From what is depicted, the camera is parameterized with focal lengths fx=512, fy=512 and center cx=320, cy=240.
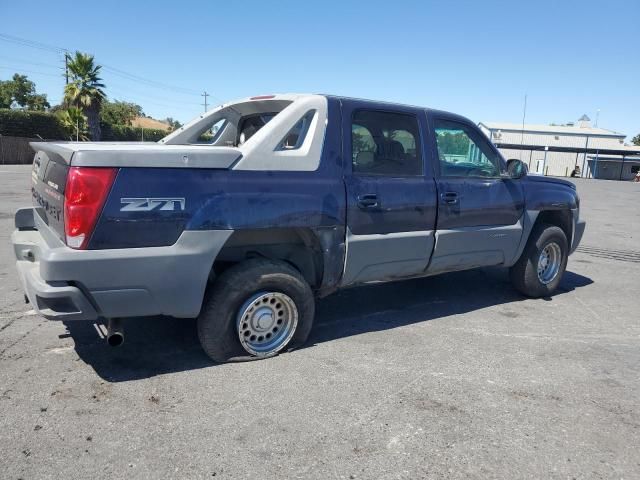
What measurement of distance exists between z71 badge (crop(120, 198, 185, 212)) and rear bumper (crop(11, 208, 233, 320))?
0.65ft

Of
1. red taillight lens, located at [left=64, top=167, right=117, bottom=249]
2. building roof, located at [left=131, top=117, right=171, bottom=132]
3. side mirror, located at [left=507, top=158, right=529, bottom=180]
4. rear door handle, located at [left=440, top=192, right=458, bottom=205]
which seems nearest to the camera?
red taillight lens, located at [left=64, top=167, right=117, bottom=249]

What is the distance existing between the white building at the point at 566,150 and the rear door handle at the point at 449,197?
1940 inches

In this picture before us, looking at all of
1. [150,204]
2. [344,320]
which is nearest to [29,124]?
[344,320]

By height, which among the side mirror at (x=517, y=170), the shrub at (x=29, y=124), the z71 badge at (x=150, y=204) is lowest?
the z71 badge at (x=150, y=204)

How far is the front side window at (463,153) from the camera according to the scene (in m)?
4.76

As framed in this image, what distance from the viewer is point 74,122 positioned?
38.9 m

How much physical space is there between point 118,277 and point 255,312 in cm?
102

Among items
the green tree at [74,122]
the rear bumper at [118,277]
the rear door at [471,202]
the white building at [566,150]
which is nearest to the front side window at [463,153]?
the rear door at [471,202]

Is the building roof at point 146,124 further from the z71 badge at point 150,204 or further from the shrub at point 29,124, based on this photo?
the z71 badge at point 150,204

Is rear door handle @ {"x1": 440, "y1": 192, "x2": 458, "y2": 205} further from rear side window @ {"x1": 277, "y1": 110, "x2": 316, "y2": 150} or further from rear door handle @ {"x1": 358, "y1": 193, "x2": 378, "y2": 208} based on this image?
rear side window @ {"x1": 277, "y1": 110, "x2": 316, "y2": 150}

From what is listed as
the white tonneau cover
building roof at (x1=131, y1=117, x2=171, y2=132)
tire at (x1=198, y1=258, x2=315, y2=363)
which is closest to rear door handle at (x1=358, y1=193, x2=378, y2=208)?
tire at (x1=198, y1=258, x2=315, y2=363)

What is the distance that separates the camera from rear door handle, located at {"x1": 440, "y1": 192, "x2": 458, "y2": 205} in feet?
15.0

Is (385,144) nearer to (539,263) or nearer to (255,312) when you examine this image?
(255,312)

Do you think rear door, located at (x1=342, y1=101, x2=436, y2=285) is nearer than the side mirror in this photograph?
Yes
